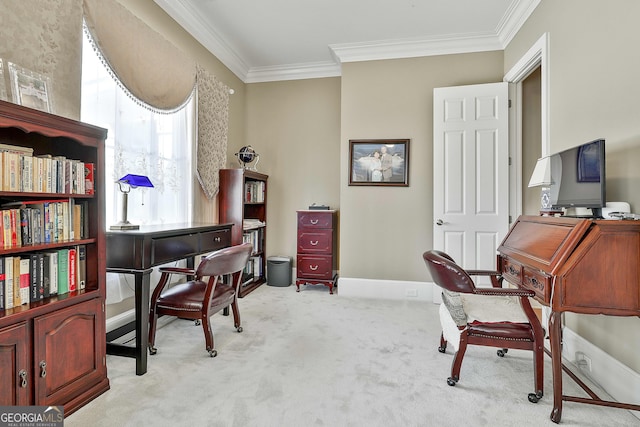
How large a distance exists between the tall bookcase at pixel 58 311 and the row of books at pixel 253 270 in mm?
2129

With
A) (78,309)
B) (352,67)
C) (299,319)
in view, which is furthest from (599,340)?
(352,67)

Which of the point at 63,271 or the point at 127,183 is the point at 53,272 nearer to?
the point at 63,271

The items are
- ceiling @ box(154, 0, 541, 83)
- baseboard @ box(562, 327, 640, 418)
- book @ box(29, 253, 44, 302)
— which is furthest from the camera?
ceiling @ box(154, 0, 541, 83)

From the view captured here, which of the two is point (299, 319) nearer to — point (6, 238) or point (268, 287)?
point (268, 287)

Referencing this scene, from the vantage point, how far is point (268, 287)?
13.2ft

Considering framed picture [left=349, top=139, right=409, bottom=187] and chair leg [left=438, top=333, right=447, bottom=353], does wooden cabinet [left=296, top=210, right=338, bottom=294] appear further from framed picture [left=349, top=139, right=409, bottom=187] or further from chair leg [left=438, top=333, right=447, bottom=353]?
chair leg [left=438, top=333, right=447, bottom=353]

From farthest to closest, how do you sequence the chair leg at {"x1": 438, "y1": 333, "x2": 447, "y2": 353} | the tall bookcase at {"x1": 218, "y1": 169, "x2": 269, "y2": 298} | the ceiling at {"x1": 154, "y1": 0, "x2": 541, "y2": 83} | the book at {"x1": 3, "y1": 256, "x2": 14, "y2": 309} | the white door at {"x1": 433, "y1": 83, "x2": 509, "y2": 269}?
the tall bookcase at {"x1": 218, "y1": 169, "x2": 269, "y2": 298}, the white door at {"x1": 433, "y1": 83, "x2": 509, "y2": 269}, the ceiling at {"x1": 154, "y1": 0, "x2": 541, "y2": 83}, the chair leg at {"x1": 438, "y1": 333, "x2": 447, "y2": 353}, the book at {"x1": 3, "y1": 256, "x2": 14, "y2": 309}

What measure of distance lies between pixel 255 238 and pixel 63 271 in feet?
8.10

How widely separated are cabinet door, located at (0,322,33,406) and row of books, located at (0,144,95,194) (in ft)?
2.01

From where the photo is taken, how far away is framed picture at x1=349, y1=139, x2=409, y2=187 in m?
3.68

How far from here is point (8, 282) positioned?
1.40 m

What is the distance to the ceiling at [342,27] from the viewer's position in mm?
2934

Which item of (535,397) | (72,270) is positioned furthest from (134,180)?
(535,397)

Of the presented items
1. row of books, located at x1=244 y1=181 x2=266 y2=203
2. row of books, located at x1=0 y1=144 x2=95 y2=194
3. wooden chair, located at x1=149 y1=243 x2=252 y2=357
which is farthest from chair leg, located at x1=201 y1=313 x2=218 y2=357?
row of books, located at x1=244 y1=181 x2=266 y2=203
